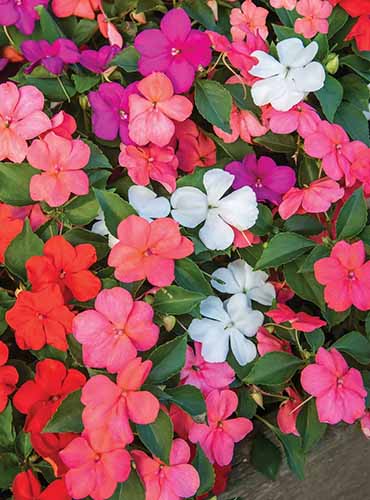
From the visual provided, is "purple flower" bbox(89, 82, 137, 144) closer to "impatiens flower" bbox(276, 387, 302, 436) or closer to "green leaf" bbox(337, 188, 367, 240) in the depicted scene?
"green leaf" bbox(337, 188, 367, 240)

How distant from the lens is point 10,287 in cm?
123

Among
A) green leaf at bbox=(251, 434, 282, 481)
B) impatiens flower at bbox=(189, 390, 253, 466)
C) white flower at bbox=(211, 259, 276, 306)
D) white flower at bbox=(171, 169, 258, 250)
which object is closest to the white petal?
white flower at bbox=(171, 169, 258, 250)

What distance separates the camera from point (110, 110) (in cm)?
122

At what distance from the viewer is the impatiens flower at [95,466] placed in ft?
3.16

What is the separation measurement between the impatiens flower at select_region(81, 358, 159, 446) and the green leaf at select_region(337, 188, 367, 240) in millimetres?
334

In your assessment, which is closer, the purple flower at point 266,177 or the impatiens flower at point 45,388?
the impatiens flower at point 45,388

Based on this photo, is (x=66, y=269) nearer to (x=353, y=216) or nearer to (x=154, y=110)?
(x=154, y=110)

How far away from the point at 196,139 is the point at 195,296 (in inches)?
11.9

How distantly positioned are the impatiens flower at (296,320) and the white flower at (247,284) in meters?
0.06

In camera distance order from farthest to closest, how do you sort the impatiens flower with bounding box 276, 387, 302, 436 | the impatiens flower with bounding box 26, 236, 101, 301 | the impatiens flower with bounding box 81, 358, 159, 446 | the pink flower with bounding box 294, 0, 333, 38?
the pink flower with bounding box 294, 0, 333, 38
the impatiens flower with bounding box 276, 387, 302, 436
the impatiens flower with bounding box 26, 236, 101, 301
the impatiens flower with bounding box 81, 358, 159, 446

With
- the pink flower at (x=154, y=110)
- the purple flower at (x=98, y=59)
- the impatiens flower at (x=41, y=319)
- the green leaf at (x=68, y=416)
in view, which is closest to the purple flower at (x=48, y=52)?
the purple flower at (x=98, y=59)

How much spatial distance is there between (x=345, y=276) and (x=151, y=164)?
297 mm

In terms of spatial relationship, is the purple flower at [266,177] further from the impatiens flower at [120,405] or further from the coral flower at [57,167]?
the impatiens flower at [120,405]

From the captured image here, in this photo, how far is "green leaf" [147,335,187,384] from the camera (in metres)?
1.03
